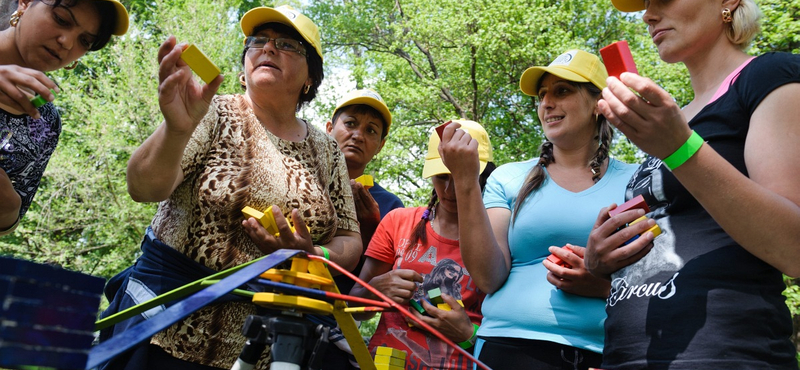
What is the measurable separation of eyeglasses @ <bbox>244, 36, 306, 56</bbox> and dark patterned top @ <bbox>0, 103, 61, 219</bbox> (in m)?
0.82

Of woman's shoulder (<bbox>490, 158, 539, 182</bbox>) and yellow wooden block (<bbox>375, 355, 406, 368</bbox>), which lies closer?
yellow wooden block (<bbox>375, 355, 406, 368</bbox>)

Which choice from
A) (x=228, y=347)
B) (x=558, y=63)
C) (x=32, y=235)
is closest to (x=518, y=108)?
(x=32, y=235)

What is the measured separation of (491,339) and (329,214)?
0.80m

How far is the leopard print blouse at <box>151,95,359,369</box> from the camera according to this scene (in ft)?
7.02

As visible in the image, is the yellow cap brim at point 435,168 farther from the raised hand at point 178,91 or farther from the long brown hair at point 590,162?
the raised hand at point 178,91

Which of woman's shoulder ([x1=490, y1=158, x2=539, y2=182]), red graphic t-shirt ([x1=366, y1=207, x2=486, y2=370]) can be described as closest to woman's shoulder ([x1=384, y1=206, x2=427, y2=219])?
red graphic t-shirt ([x1=366, y1=207, x2=486, y2=370])

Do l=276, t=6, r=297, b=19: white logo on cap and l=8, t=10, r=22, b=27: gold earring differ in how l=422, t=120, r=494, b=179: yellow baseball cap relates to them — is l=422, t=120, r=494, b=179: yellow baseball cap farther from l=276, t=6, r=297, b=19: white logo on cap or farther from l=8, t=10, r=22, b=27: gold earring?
l=8, t=10, r=22, b=27: gold earring

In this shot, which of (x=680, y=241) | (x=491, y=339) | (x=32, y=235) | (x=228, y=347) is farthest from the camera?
(x=32, y=235)

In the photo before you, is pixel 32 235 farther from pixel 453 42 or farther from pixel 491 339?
pixel 491 339

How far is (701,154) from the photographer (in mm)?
1418

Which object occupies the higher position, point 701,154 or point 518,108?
point 518,108

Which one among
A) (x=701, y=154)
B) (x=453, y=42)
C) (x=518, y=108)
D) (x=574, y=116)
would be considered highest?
(x=453, y=42)

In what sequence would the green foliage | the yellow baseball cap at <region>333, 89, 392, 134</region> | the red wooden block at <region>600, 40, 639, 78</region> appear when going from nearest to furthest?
the red wooden block at <region>600, 40, 639, 78</region> → the yellow baseball cap at <region>333, 89, 392, 134</region> → the green foliage

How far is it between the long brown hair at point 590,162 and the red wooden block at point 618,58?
1052mm
